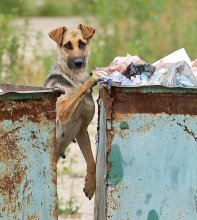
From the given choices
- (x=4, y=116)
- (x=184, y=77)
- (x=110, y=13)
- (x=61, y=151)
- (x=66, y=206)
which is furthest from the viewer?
(x=110, y=13)

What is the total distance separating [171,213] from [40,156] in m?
0.88

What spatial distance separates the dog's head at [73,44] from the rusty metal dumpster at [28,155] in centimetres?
143

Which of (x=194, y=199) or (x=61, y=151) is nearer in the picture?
(x=194, y=199)

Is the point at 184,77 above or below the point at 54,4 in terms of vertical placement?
below

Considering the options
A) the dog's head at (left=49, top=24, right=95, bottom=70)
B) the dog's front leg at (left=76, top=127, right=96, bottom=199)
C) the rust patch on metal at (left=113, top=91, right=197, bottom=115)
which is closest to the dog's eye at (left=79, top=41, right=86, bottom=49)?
the dog's head at (left=49, top=24, right=95, bottom=70)

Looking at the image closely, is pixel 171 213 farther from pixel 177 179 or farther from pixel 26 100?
pixel 26 100

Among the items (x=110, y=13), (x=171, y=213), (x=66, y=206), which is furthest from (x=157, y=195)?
(x=110, y=13)

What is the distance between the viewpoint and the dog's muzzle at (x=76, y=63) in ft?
23.6

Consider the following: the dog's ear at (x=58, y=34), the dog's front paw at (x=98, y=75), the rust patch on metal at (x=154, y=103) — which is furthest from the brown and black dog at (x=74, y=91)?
the rust patch on metal at (x=154, y=103)

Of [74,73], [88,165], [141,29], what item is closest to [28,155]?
[88,165]

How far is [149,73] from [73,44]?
4.05 feet

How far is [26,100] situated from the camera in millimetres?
5719

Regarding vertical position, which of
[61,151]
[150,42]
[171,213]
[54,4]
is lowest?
[171,213]

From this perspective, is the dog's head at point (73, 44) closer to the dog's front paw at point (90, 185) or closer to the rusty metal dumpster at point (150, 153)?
the dog's front paw at point (90, 185)
